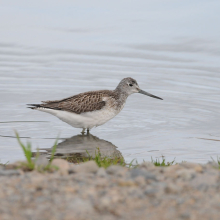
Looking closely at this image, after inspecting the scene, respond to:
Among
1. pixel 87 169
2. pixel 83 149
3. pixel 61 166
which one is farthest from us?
pixel 83 149

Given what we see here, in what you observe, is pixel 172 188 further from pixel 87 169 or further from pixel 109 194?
pixel 87 169

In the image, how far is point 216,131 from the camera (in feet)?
43.5

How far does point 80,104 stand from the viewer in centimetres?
1316

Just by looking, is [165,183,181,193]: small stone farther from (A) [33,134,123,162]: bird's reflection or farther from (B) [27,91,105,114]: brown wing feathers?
(B) [27,91,105,114]: brown wing feathers

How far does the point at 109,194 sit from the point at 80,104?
7591mm

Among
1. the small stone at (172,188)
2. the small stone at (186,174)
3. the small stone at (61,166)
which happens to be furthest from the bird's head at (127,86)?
the small stone at (172,188)

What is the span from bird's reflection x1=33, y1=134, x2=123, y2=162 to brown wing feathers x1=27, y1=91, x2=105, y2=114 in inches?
28.0

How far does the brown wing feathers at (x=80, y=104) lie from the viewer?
13055 mm

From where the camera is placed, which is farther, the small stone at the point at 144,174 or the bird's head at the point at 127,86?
the bird's head at the point at 127,86

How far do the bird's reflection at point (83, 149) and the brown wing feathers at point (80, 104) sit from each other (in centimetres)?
71

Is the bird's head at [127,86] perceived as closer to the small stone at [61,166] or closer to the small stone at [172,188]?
the small stone at [61,166]

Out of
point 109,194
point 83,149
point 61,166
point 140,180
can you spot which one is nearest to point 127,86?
point 83,149

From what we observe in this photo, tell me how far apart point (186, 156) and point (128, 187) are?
545 cm

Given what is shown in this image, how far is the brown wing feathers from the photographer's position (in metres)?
13.1
